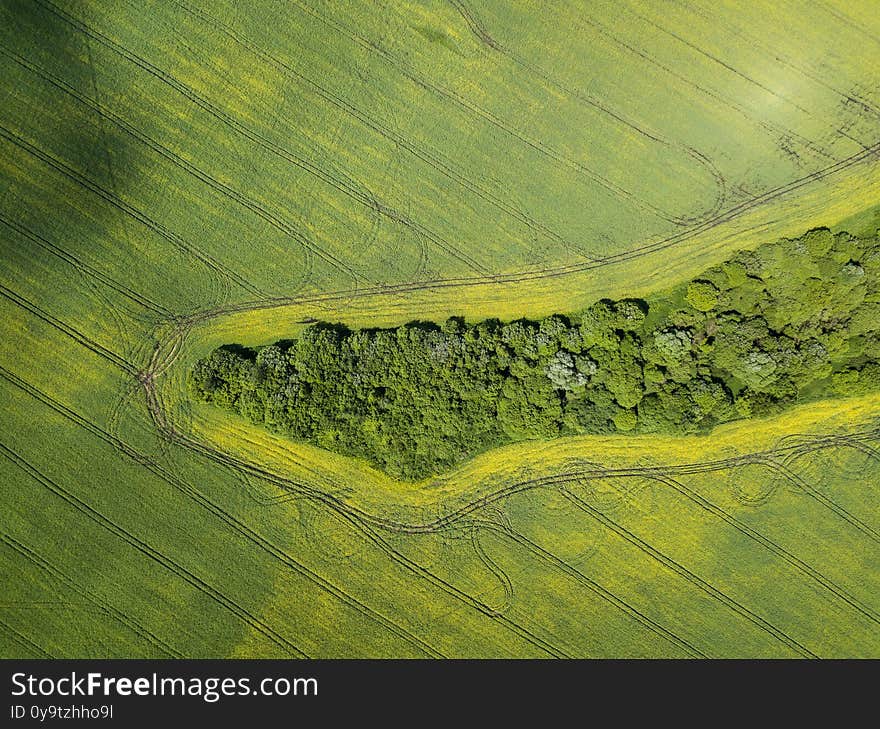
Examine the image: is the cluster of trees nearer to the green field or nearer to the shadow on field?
the green field

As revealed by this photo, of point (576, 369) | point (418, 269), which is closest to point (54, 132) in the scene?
point (418, 269)

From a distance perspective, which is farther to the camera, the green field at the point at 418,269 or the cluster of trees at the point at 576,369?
the green field at the point at 418,269

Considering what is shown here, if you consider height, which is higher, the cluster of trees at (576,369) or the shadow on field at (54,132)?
the shadow on field at (54,132)

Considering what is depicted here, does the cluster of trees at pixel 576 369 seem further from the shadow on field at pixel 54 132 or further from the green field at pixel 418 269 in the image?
the shadow on field at pixel 54 132

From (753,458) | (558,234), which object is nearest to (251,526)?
(558,234)

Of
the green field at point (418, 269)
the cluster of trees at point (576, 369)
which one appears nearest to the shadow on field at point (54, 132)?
the green field at point (418, 269)

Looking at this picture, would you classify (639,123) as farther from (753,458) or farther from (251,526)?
(251,526)

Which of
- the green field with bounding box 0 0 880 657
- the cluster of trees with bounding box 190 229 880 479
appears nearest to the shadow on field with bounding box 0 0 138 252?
the green field with bounding box 0 0 880 657
